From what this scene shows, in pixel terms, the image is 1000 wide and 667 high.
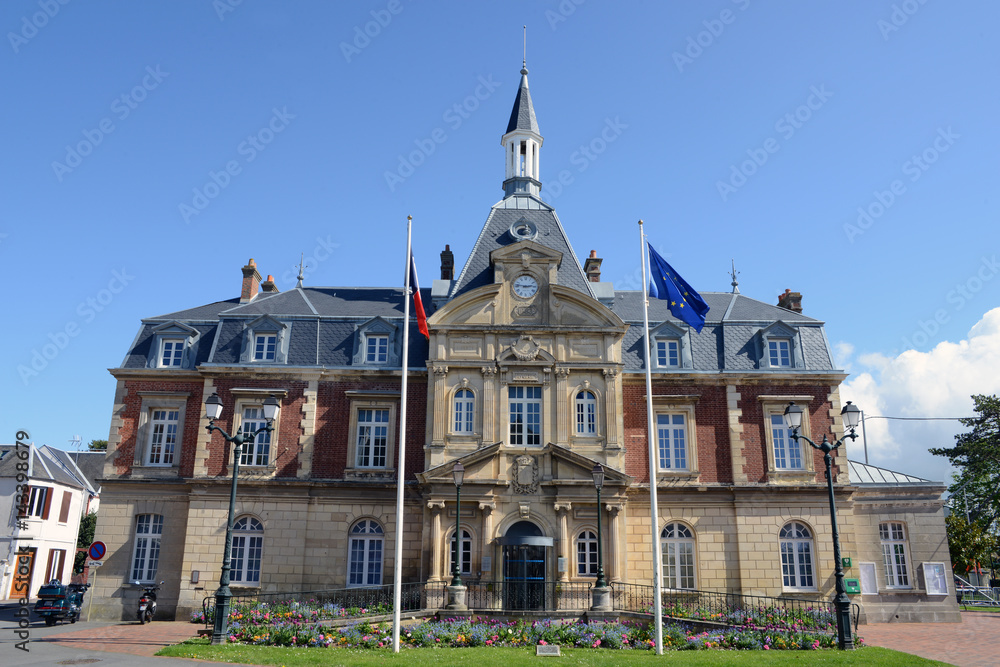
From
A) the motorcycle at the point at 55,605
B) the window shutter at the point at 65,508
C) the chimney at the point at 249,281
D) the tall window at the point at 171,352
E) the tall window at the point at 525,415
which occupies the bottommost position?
the motorcycle at the point at 55,605

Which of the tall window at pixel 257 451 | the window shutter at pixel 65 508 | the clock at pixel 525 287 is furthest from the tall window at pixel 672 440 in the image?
the window shutter at pixel 65 508

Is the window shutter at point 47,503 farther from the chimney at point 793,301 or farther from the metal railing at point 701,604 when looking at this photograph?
the chimney at point 793,301

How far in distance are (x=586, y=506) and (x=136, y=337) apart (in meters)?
19.3

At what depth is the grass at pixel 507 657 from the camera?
15.3 meters

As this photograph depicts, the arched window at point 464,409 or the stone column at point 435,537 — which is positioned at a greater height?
the arched window at point 464,409

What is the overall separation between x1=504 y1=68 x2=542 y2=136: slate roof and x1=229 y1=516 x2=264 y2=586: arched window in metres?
21.0

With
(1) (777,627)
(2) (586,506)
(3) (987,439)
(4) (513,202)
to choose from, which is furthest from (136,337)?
(3) (987,439)

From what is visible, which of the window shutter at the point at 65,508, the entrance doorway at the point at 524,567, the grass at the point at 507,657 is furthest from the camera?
the window shutter at the point at 65,508

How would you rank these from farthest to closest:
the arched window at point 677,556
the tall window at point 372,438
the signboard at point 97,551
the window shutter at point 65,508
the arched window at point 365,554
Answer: the window shutter at point 65,508 < the tall window at point 372,438 < the arched window at point 365,554 < the arched window at point 677,556 < the signboard at point 97,551

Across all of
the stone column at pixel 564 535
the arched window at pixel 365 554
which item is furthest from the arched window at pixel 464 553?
the arched window at pixel 365 554

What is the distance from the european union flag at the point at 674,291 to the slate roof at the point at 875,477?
36.3 feet

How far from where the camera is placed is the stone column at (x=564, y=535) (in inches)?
951

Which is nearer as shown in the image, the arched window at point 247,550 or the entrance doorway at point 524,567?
the entrance doorway at point 524,567

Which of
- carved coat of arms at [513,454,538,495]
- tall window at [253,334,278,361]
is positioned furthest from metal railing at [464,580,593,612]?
tall window at [253,334,278,361]
